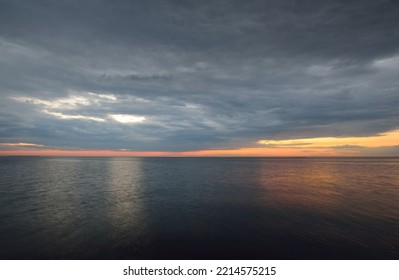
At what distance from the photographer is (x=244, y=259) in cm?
1780

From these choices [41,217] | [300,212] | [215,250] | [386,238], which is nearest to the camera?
[215,250]

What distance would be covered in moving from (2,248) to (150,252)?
12450mm

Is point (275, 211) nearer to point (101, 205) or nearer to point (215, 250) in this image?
point (215, 250)

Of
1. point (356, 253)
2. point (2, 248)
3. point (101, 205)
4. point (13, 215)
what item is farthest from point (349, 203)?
point (13, 215)

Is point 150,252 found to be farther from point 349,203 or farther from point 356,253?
point 349,203

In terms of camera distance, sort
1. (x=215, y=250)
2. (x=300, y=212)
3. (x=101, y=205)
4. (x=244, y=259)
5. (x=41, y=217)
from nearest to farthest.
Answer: (x=244, y=259)
(x=215, y=250)
(x=41, y=217)
(x=300, y=212)
(x=101, y=205)

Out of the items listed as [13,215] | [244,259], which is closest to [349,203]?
[244,259]

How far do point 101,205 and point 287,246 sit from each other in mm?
27591

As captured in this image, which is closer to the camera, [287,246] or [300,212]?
[287,246]

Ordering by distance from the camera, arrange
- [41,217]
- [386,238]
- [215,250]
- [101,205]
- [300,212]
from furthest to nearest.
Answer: [101,205] < [300,212] < [41,217] < [386,238] < [215,250]

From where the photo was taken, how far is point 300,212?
3153 centimetres

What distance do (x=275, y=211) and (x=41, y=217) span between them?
99.8 feet

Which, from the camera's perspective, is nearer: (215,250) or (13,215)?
(215,250)

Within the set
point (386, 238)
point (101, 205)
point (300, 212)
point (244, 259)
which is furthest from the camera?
point (101, 205)
